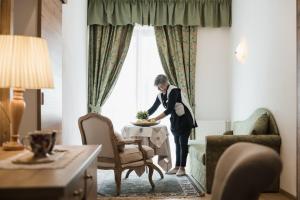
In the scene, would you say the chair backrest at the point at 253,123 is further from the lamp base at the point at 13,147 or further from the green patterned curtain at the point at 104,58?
the lamp base at the point at 13,147

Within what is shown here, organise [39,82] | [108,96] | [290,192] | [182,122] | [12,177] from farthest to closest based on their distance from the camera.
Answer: [108,96] → [182,122] → [290,192] → [39,82] → [12,177]

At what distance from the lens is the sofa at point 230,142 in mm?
4379

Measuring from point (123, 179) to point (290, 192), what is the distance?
2135 millimetres

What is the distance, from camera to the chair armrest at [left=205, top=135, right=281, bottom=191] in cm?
436

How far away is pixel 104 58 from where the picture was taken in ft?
22.7

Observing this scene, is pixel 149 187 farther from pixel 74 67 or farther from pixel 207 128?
pixel 207 128

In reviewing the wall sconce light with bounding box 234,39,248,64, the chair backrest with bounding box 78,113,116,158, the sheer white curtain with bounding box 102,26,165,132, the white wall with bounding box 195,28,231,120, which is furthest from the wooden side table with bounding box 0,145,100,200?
the white wall with bounding box 195,28,231,120

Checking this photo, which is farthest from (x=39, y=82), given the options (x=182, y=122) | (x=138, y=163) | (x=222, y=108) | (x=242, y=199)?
(x=222, y=108)

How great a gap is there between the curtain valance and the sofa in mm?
2353

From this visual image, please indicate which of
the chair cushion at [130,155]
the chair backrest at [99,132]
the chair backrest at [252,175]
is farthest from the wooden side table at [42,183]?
the chair cushion at [130,155]

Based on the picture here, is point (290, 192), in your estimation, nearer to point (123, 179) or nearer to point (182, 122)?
point (182, 122)

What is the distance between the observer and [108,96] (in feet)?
22.7

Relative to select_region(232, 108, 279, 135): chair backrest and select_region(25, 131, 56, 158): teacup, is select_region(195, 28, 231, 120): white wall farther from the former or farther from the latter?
select_region(25, 131, 56, 158): teacup

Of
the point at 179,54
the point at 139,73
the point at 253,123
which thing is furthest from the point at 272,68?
the point at 139,73
